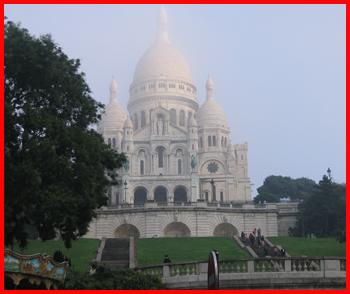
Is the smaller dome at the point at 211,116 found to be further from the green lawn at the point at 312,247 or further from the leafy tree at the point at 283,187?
the green lawn at the point at 312,247

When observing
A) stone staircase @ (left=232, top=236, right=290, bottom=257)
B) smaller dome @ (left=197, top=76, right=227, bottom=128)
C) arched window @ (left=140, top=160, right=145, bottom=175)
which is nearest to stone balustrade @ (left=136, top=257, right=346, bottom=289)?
stone staircase @ (left=232, top=236, right=290, bottom=257)

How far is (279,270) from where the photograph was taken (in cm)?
2155

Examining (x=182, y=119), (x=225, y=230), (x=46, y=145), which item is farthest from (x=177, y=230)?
(x=182, y=119)

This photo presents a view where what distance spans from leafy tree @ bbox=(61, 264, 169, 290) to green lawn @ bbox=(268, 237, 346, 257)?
18617mm

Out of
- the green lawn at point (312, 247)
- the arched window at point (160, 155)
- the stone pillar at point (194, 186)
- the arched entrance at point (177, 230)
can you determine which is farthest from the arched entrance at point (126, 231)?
the arched window at point (160, 155)

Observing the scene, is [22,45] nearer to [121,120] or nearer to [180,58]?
[121,120]

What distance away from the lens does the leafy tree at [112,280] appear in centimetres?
1902

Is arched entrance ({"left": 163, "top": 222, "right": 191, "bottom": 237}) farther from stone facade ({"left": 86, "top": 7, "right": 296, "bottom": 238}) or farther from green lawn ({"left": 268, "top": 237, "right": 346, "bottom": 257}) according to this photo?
green lawn ({"left": 268, "top": 237, "right": 346, "bottom": 257})

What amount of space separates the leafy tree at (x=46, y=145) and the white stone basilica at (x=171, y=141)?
51.1 meters

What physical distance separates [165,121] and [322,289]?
7008 cm

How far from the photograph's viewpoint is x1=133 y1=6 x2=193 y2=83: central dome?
336 feet

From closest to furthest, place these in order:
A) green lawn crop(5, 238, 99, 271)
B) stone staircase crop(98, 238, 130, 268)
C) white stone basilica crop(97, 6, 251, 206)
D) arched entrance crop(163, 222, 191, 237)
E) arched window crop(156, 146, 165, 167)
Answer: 1. stone staircase crop(98, 238, 130, 268)
2. green lawn crop(5, 238, 99, 271)
3. arched entrance crop(163, 222, 191, 237)
4. white stone basilica crop(97, 6, 251, 206)
5. arched window crop(156, 146, 165, 167)

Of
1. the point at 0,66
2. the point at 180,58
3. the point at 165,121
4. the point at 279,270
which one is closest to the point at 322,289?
the point at 279,270

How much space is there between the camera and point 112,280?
19688 mm
